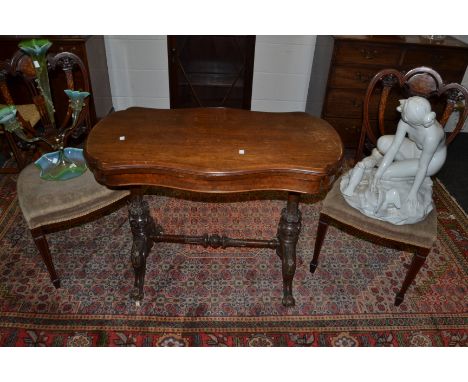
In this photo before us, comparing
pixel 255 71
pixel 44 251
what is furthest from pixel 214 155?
pixel 255 71

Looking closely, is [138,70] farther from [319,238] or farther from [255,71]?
[319,238]

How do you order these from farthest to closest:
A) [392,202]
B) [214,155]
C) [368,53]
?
[368,53], [392,202], [214,155]

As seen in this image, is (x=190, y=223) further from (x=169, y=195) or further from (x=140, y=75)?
(x=140, y=75)

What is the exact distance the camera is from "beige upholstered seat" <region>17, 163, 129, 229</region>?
2.05m

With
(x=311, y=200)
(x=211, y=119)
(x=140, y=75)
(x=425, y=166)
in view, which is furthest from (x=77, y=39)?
(x=425, y=166)

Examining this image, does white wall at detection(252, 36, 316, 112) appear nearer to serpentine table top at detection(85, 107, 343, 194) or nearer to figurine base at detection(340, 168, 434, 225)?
serpentine table top at detection(85, 107, 343, 194)

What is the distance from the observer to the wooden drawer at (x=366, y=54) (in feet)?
10.6

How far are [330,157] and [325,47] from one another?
2076 mm

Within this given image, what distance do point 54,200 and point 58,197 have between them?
0.09ft

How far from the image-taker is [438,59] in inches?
129

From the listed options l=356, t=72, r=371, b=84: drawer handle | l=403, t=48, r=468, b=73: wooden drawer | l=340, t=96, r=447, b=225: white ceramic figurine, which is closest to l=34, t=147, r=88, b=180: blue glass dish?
l=340, t=96, r=447, b=225: white ceramic figurine

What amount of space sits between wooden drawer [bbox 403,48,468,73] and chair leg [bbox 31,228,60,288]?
10.3ft

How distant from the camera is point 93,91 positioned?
11.7 feet

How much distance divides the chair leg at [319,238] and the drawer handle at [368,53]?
1757mm
